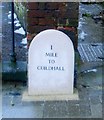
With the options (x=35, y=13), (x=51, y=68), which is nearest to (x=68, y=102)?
(x=51, y=68)

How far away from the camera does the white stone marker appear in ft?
17.6

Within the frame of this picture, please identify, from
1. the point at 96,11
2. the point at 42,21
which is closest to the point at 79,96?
the point at 42,21

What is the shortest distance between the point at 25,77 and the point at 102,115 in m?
1.35

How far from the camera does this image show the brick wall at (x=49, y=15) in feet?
18.4

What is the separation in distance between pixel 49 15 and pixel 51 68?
71 cm

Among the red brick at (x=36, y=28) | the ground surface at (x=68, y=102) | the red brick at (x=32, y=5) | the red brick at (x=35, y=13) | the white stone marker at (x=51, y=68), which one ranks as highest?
the red brick at (x=32, y=5)

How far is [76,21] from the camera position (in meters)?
5.70

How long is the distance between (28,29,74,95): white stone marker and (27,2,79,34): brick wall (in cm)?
34

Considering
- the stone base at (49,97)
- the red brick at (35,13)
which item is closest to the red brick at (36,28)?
the red brick at (35,13)

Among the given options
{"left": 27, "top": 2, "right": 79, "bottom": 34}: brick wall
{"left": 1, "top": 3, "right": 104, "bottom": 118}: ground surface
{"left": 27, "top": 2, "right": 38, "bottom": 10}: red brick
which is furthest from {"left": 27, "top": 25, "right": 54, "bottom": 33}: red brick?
{"left": 1, "top": 3, "right": 104, "bottom": 118}: ground surface

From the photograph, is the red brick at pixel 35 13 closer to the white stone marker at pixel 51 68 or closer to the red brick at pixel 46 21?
the red brick at pixel 46 21

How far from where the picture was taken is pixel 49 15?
563 cm

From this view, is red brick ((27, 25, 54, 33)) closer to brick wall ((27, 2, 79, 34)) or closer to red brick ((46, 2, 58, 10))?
brick wall ((27, 2, 79, 34))

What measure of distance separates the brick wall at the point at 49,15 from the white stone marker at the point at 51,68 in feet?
Result: 1.10
